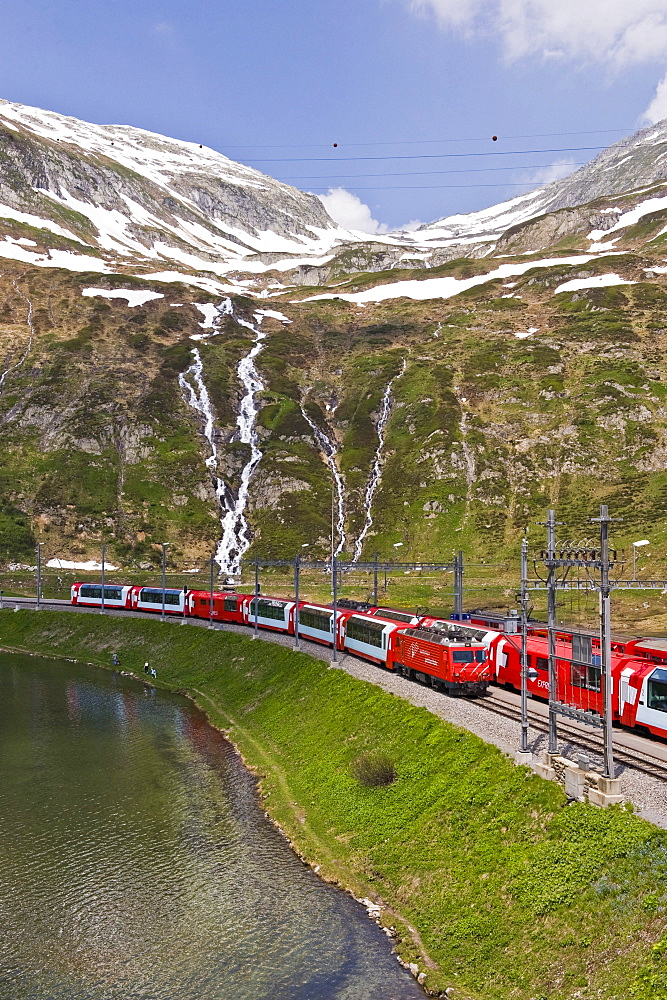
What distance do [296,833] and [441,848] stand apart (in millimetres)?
9088

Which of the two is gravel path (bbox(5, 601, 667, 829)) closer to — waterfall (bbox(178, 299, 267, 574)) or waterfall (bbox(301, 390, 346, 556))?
waterfall (bbox(178, 299, 267, 574))

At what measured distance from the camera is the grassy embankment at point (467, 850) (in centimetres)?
2102

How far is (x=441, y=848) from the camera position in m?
29.5

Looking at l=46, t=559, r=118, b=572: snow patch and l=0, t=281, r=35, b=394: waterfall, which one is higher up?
l=0, t=281, r=35, b=394: waterfall

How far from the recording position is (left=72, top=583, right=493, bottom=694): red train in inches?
1833

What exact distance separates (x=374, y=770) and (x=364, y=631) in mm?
23169

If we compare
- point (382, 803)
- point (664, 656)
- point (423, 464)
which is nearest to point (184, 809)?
point (382, 803)

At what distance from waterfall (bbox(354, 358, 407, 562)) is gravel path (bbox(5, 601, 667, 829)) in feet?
227

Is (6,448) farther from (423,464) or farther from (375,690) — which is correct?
(375,690)

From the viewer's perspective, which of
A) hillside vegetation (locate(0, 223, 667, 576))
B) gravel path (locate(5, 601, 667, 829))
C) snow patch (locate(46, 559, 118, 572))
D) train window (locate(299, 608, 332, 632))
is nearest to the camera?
gravel path (locate(5, 601, 667, 829))

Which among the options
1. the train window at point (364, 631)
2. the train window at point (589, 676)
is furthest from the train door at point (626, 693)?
the train window at point (364, 631)

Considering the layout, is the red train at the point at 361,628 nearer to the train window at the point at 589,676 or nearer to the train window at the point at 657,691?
the train window at the point at 657,691

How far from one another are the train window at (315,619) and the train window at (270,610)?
482 cm

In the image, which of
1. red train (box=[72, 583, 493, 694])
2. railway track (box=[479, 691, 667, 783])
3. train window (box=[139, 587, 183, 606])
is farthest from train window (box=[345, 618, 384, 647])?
train window (box=[139, 587, 183, 606])
